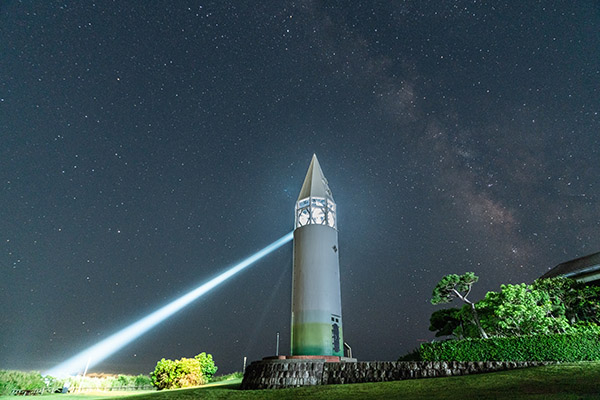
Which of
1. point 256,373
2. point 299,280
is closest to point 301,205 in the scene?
point 299,280

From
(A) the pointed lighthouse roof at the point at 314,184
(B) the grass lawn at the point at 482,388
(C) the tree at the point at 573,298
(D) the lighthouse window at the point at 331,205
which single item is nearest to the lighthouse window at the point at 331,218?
(D) the lighthouse window at the point at 331,205

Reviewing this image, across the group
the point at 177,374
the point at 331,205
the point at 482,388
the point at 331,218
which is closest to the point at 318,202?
the point at 331,205

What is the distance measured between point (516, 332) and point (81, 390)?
30.2m

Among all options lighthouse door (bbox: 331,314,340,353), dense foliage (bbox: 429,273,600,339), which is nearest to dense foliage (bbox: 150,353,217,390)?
lighthouse door (bbox: 331,314,340,353)

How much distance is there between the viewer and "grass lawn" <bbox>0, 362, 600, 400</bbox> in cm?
891

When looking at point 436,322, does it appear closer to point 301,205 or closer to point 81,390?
point 301,205

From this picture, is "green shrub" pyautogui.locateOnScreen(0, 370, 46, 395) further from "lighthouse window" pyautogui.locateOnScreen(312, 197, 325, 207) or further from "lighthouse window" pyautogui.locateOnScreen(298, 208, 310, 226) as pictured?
"lighthouse window" pyautogui.locateOnScreen(312, 197, 325, 207)

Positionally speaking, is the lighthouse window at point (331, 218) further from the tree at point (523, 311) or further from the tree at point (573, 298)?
the tree at point (573, 298)

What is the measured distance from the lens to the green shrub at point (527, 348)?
16.7 metres

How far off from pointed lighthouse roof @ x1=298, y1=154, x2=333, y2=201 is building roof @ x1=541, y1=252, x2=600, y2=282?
60.4 ft

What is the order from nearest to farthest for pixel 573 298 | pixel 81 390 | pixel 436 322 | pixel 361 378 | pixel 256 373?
pixel 361 378 < pixel 256 373 < pixel 573 298 < pixel 81 390 < pixel 436 322

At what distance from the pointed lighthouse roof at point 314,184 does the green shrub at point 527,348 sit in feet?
39.9

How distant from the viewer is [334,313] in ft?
71.0

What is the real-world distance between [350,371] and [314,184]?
47.3ft
